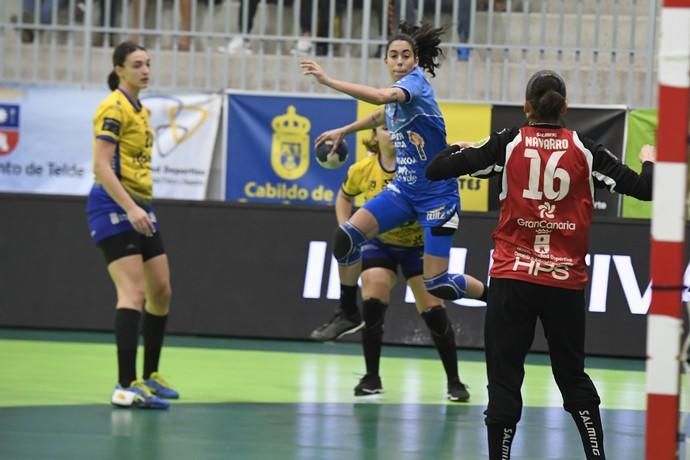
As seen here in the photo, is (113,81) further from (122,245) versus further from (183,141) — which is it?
(183,141)

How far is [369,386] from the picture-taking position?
8.91 metres

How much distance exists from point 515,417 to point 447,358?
3.12 metres

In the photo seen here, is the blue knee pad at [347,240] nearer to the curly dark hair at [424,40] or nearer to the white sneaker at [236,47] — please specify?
the curly dark hair at [424,40]

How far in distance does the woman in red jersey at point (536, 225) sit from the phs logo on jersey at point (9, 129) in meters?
8.35

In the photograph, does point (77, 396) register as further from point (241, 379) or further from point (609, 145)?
point (609, 145)

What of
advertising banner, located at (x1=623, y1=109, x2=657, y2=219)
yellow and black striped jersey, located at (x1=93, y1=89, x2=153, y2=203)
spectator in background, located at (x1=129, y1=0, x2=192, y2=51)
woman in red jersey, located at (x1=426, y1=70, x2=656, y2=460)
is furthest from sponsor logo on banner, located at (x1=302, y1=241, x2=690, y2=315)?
woman in red jersey, located at (x1=426, y1=70, x2=656, y2=460)

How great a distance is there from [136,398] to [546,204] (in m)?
3.31

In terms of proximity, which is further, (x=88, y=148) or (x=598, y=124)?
(x=88, y=148)

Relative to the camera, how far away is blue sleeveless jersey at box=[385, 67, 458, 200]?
26.6ft

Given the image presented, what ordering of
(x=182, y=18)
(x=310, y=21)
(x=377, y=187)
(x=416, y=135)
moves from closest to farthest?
Answer: (x=416, y=135), (x=377, y=187), (x=310, y=21), (x=182, y=18)

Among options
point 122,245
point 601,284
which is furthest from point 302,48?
point 122,245

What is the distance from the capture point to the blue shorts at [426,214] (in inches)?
328

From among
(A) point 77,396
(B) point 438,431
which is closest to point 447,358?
(B) point 438,431

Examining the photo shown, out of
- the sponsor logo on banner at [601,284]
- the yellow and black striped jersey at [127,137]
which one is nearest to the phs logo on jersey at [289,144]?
the sponsor logo on banner at [601,284]
